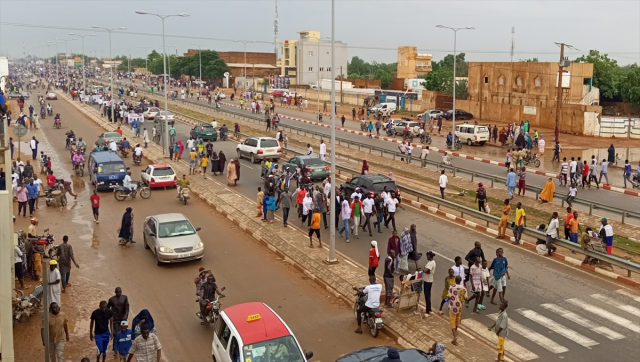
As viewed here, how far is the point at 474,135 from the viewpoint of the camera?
43906mm

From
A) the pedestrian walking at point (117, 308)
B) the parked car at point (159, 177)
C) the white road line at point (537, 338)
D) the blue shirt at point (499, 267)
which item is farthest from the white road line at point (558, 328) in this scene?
the parked car at point (159, 177)

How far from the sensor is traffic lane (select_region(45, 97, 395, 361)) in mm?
13062

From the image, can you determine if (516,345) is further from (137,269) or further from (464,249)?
(137,269)

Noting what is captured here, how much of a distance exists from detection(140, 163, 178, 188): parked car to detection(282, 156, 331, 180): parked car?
570 cm

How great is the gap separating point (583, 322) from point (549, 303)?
1.21 meters

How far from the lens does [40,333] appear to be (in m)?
13.6

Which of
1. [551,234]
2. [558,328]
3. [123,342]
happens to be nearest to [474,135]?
[551,234]

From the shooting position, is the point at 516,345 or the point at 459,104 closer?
the point at 516,345

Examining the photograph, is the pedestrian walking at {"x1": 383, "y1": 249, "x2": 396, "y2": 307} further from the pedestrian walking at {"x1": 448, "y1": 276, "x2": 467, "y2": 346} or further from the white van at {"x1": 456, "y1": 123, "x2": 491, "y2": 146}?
the white van at {"x1": 456, "y1": 123, "x2": 491, "y2": 146}

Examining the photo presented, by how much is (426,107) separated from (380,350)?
6170 cm

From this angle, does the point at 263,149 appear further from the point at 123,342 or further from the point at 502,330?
the point at 502,330

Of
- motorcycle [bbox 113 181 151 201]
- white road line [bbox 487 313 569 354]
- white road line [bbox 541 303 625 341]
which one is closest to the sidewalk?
white road line [bbox 487 313 569 354]

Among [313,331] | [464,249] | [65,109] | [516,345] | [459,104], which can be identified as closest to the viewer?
[516,345]

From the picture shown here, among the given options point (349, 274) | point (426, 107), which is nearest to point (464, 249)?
point (349, 274)
